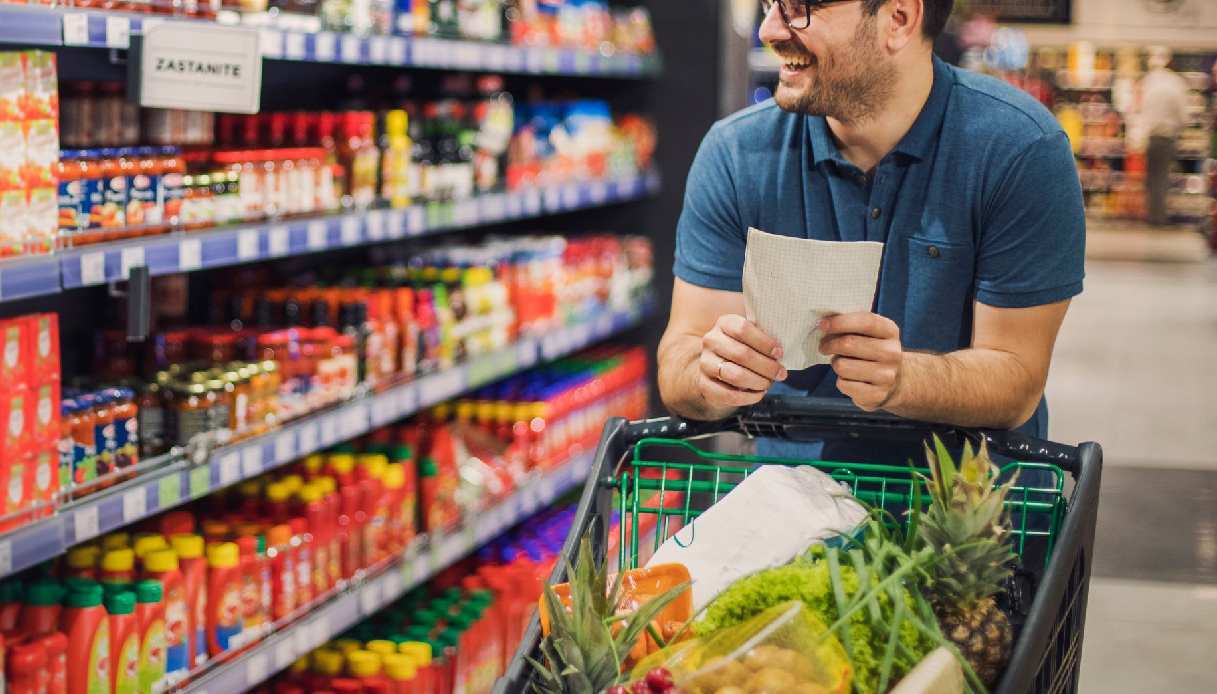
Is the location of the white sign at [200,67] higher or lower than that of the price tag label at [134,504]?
higher

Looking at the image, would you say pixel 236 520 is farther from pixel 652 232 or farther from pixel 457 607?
pixel 652 232

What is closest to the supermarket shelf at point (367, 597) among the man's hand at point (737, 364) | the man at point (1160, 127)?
the man's hand at point (737, 364)

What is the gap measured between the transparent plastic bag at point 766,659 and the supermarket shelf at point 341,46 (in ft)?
5.15

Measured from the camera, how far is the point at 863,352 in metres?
1.73

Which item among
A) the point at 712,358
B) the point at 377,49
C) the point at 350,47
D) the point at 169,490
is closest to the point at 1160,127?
the point at 377,49

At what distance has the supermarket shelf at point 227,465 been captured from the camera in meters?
2.42

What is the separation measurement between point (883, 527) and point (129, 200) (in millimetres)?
1741

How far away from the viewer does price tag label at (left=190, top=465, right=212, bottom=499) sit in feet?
9.29

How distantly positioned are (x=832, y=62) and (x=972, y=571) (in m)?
0.82

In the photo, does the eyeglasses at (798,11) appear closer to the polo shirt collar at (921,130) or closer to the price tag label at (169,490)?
the polo shirt collar at (921,130)

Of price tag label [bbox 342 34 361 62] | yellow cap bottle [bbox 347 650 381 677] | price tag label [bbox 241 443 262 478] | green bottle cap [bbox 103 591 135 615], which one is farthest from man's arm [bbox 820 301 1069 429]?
price tag label [bbox 342 34 361 62]

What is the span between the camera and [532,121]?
5.11 meters

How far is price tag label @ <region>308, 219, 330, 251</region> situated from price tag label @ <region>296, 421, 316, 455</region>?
16.1 inches

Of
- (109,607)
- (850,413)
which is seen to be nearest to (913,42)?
(850,413)
